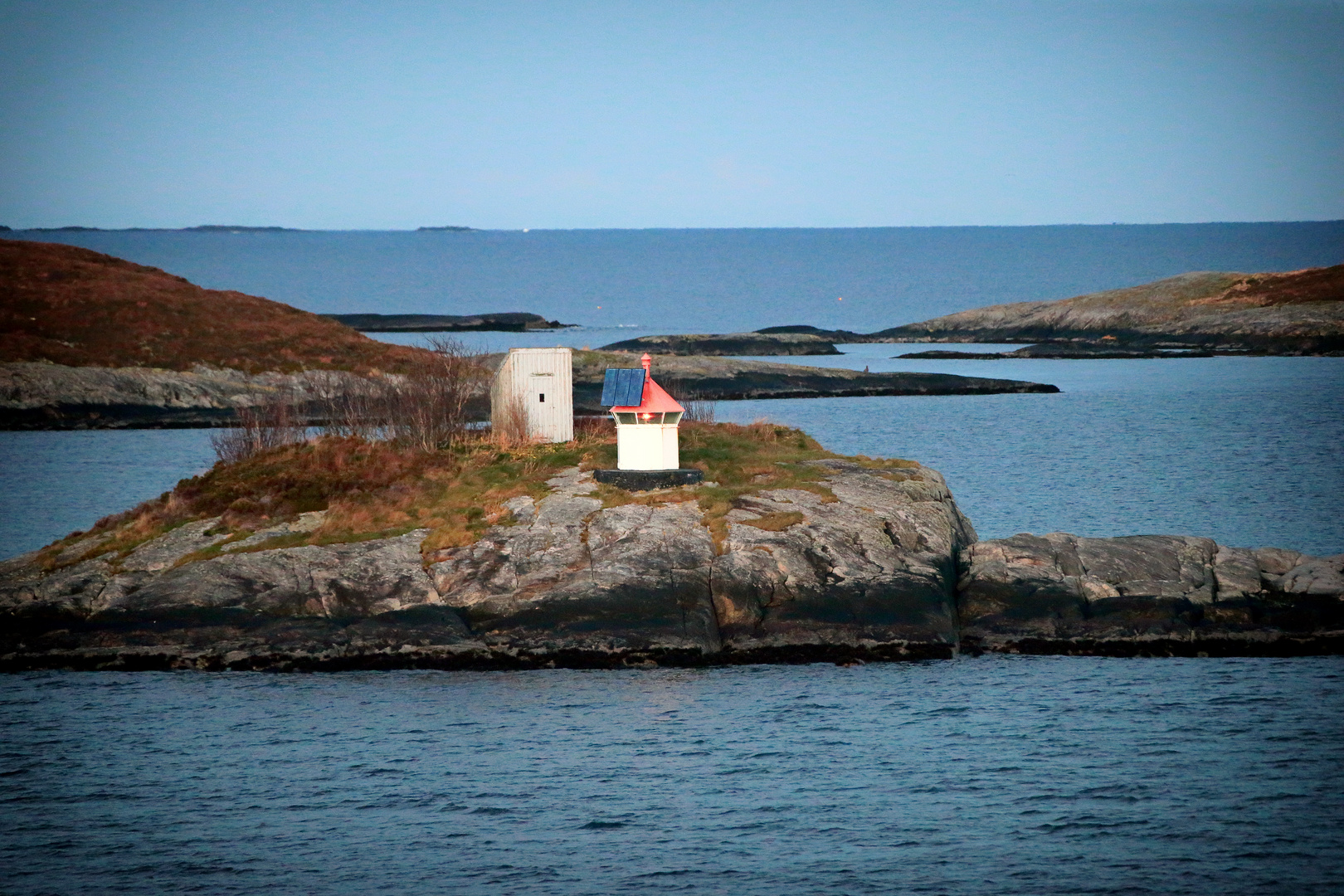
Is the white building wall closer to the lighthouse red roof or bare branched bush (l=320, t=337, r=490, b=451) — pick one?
the lighthouse red roof

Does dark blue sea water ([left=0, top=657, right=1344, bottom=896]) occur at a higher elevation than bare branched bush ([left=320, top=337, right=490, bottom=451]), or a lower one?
lower

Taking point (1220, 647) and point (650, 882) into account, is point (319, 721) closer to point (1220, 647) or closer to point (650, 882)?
point (650, 882)

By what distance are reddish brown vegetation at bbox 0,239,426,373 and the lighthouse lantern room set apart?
163 feet

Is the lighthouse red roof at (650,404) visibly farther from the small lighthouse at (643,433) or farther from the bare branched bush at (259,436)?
the bare branched bush at (259,436)

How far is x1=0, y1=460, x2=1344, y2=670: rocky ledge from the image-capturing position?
1177 inches

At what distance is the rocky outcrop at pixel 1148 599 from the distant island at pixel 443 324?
106743 millimetres

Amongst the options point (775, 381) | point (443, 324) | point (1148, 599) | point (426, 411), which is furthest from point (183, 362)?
point (1148, 599)

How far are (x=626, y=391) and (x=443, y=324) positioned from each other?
363ft

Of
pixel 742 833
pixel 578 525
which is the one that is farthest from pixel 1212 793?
pixel 578 525

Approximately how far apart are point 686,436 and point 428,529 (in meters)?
10.1

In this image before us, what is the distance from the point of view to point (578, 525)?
32.4 m

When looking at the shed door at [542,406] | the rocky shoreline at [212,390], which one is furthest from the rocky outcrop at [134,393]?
the shed door at [542,406]

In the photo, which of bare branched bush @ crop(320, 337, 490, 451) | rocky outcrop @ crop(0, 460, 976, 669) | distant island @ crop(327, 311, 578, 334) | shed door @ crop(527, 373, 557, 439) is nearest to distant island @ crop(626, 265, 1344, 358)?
distant island @ crop(327, 311, 578, 334)

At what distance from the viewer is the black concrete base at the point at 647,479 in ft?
112
